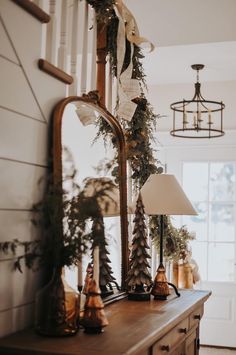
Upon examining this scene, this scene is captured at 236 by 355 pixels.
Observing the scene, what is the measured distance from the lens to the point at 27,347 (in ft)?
5.97

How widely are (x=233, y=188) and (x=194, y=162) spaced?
1.64 ft

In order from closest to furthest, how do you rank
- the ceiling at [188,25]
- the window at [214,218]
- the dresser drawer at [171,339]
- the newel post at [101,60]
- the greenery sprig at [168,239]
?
the dresser drawer at [171,339]
the newel post at [101,60]
the greenery sprig at [168,239]
the ceiling at [188,25]
the window at [214,218]

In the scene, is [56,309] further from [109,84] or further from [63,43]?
[109,84]

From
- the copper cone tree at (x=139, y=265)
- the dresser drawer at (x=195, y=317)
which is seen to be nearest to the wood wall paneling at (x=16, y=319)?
the copper cone tree at (x=139, y=265)

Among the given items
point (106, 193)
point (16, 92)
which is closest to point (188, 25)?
point (106, 193)

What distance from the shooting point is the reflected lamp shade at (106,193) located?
223 centimetres

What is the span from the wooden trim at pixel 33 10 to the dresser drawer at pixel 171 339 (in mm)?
1387

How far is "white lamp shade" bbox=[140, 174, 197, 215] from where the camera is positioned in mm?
2965

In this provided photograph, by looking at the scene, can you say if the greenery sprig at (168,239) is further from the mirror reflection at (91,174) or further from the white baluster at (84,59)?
the white baluster at (84,59)

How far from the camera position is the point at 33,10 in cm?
222

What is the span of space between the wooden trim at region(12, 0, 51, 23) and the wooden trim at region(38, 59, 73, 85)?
0.58ft

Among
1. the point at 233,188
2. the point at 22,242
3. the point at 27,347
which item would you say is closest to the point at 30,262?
the point at 22,242

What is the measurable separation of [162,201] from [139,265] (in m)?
0.36

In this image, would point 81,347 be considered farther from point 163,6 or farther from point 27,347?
point 163,6
